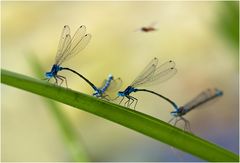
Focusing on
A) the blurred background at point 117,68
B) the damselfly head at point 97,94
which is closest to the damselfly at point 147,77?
the damselfly head at point 97,94

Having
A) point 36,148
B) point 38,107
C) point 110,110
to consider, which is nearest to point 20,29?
point 38,107

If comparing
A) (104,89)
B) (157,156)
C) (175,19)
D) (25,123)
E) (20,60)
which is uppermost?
(175,19)

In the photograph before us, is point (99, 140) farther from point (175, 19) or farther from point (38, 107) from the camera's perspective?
point (175, 19)

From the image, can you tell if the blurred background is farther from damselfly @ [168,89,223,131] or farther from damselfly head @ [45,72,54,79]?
damselfly head @ [45,72,54,79]

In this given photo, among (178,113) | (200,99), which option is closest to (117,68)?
(200,99)

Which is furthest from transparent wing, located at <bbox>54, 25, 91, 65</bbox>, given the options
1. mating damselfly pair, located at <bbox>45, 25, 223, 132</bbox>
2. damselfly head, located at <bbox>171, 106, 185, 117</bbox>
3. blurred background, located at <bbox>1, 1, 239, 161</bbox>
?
blurred background, located at <bbox>1, 1, 239, 161</bbox>
